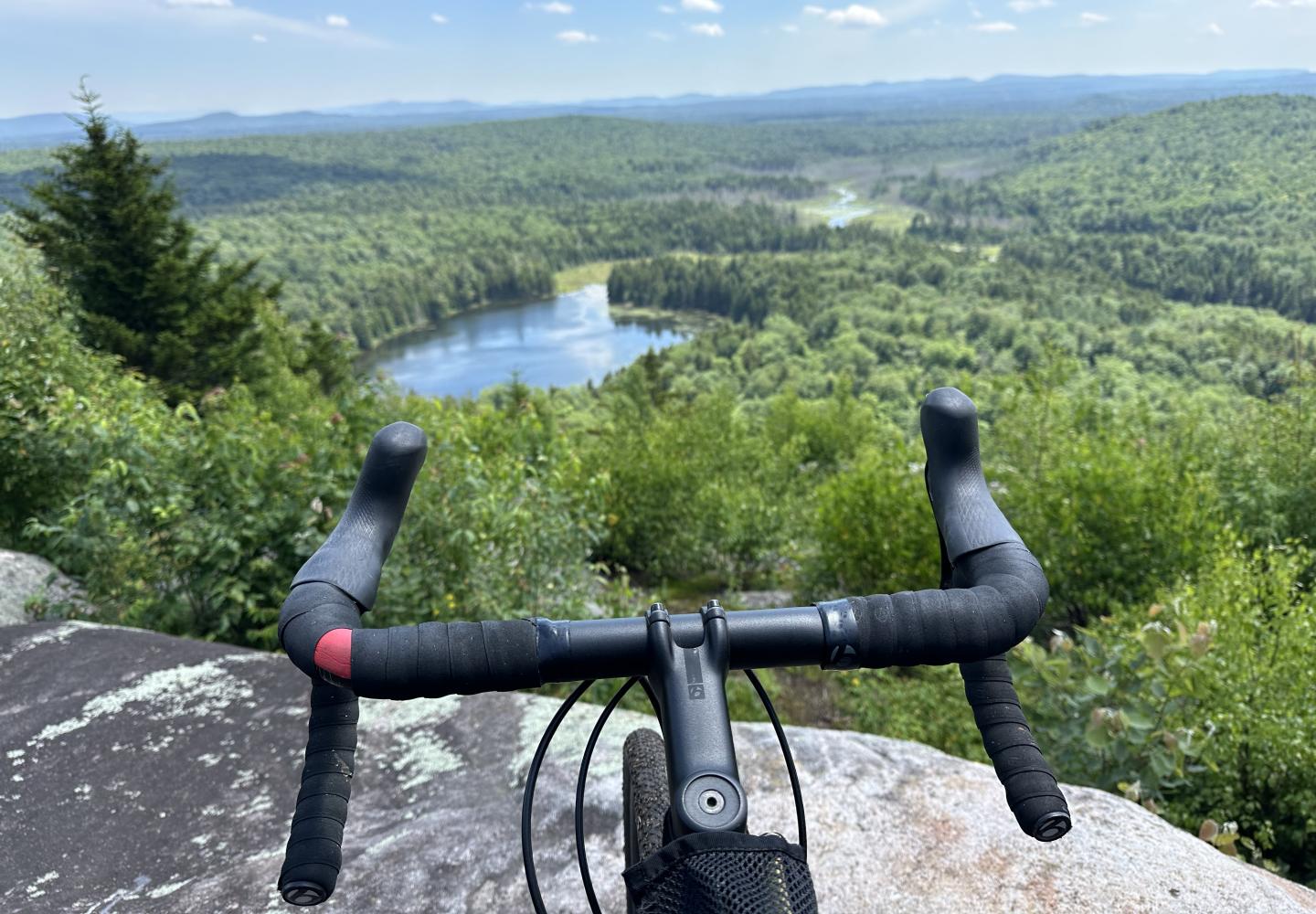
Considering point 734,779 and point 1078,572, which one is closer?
point 734,779

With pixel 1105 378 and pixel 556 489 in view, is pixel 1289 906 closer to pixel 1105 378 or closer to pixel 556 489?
pixel 556 489

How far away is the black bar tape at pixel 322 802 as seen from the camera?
115 cm

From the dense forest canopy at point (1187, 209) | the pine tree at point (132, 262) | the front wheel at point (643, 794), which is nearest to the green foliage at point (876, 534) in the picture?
the front wheel at point (643, 794)

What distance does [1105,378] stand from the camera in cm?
7600

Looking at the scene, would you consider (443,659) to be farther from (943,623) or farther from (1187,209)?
(1187,209)

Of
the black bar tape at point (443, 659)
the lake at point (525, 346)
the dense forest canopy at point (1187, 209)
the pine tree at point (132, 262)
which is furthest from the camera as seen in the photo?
the dense forest canopy at point (1187, 209)

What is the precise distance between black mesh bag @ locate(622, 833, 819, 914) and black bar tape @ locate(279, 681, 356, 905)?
491 mm

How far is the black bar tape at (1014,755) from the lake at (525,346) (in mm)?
61669

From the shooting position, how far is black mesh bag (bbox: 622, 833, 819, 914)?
0.93 meters

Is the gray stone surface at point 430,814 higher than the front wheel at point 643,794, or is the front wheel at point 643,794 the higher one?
the front wheel at point 643,794

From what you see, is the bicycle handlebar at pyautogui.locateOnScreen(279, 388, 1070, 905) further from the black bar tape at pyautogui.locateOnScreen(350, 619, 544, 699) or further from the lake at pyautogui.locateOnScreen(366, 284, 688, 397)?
the lake at pyautogui.locateOnScreen(366, 284, 688, 397)

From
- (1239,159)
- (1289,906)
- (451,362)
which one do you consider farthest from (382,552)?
(1239,159)

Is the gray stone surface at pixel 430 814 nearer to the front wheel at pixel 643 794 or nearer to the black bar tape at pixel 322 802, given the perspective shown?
the front wheel at pixel 643 794

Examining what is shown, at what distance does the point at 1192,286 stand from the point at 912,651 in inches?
5751
